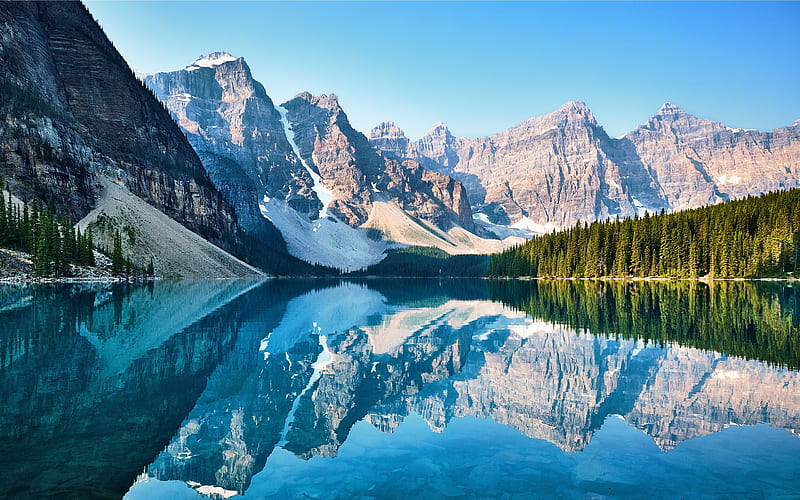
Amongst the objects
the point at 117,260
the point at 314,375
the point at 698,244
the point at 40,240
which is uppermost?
the point at 698,244

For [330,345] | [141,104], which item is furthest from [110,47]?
[330,345]

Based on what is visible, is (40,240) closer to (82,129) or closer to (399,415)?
(82,129)

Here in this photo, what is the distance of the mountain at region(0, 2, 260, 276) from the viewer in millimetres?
107562

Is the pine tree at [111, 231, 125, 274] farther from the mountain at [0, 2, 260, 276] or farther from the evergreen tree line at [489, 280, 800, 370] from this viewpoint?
the evergreen tree line at [489, 280, 800, 370]

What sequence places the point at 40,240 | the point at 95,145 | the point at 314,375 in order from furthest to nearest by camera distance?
the point at 95,145
the point at 40,240
the point at 314,375

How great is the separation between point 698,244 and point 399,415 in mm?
94575

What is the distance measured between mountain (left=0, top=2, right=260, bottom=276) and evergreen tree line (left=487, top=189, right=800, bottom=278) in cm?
9366

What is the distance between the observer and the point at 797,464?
10.4 meters

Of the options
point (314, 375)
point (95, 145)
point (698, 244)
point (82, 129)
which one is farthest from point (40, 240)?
point (698, 244)

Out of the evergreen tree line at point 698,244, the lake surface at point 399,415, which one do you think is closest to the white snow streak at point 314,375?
the lake surface at point 399,415

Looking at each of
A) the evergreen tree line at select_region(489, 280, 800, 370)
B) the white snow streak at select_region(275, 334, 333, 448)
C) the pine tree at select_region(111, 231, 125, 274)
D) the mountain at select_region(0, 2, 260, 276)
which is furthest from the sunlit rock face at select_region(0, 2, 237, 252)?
the evergreen tree line at select_region(489, 280, 800, 370)

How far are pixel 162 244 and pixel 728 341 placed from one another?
118 meters

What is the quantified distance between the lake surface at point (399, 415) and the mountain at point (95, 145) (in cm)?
9549

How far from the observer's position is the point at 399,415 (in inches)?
591
